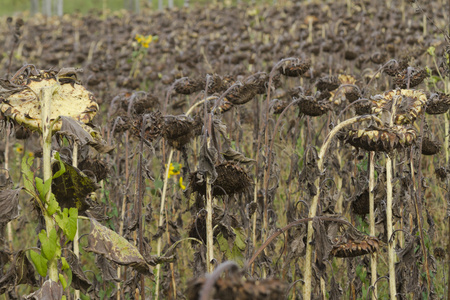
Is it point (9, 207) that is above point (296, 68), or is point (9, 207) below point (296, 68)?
below

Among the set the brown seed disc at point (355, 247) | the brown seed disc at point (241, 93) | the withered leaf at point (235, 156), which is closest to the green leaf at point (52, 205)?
the withered leaf at point (235, 156)

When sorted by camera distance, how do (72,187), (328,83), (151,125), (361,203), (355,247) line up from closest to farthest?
(72,187) < (355,247) < (151,125) < (361,203) < (328,83)

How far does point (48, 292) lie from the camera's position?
1.61 metres

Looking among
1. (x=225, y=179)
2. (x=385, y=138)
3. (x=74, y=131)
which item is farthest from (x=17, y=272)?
(x=385, y=138)

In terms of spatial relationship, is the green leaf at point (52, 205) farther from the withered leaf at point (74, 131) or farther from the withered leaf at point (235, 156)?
the withered leaf at point (235, 156)

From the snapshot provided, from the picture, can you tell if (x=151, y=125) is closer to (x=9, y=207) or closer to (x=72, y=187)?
(x=72, y=187)

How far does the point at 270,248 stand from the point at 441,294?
1046 millimetres

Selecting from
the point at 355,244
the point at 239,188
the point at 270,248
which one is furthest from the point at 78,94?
the point at 270,248

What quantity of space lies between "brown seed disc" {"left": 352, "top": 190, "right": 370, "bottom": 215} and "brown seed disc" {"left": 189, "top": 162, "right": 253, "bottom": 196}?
28.5 inches

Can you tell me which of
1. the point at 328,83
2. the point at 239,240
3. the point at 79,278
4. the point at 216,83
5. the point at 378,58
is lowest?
the point at 79,278

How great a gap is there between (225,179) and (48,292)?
2.87 feet

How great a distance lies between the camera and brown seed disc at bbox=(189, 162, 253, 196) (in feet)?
7.23

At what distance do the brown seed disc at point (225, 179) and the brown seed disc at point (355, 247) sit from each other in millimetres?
453

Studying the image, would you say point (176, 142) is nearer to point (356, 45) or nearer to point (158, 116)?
point (158, 116)
